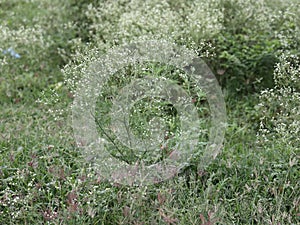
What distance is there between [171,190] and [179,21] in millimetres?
2456

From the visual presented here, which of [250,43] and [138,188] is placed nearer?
[138,188]

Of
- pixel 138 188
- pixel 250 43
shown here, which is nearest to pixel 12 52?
pixel 250 43

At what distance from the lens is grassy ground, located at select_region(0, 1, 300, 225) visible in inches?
115

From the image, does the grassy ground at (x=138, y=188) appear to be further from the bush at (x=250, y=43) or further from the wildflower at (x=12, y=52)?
the wildflower at (x=12, y=52)

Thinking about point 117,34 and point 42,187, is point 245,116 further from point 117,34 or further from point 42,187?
point 42,187

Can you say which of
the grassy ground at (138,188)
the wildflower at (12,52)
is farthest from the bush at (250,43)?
the wildflower at (12,52)

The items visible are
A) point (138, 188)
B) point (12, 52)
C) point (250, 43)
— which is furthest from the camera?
point (12, 52)

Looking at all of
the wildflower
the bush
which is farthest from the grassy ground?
the wildflower

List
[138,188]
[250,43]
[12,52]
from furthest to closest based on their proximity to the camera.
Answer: [12,52], [250,43], [138,188]

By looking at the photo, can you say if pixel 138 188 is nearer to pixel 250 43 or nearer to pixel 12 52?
pixel 250 43

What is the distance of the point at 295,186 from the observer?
3.15 meters

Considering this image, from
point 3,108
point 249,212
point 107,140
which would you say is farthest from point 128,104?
point 3,108

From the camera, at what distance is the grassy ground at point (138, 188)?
9.57 feet

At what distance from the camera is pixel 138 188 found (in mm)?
3018
